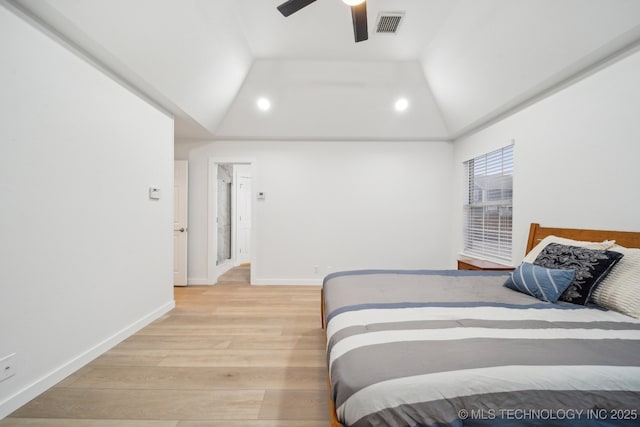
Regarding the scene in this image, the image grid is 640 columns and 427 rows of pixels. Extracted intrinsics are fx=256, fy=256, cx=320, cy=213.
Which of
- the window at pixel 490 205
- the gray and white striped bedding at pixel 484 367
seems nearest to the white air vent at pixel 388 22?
the window at pixel 490 205

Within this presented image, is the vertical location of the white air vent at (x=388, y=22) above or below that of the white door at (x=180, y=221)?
above

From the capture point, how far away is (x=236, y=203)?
5965mm

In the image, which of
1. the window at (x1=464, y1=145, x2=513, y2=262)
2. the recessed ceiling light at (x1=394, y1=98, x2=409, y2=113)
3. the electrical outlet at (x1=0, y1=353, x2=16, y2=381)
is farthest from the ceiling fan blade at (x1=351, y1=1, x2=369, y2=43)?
the electrical outlet at (x1=0, y1=353, x2=16, y2=381)

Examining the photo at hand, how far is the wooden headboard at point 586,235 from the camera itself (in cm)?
Result: 181

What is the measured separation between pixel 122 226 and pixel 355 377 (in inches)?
97.1

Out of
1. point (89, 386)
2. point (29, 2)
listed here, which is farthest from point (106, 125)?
point (89, 386)

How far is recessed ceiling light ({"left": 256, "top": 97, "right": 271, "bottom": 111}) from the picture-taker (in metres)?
3.71

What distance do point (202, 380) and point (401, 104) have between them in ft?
12.9

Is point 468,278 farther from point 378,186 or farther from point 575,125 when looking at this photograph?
point 378,186

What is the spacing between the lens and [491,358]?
0.99 metres

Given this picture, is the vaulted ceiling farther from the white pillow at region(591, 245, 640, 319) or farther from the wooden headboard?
the white pillow at region(591, 245, 640, 319)

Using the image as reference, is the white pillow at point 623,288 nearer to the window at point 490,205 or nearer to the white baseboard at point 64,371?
the window at point 490,205

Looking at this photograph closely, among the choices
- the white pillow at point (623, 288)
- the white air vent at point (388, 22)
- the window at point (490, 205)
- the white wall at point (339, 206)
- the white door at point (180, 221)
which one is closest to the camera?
the white pillow at point (623, 288)

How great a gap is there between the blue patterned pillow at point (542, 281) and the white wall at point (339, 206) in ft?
7.79
